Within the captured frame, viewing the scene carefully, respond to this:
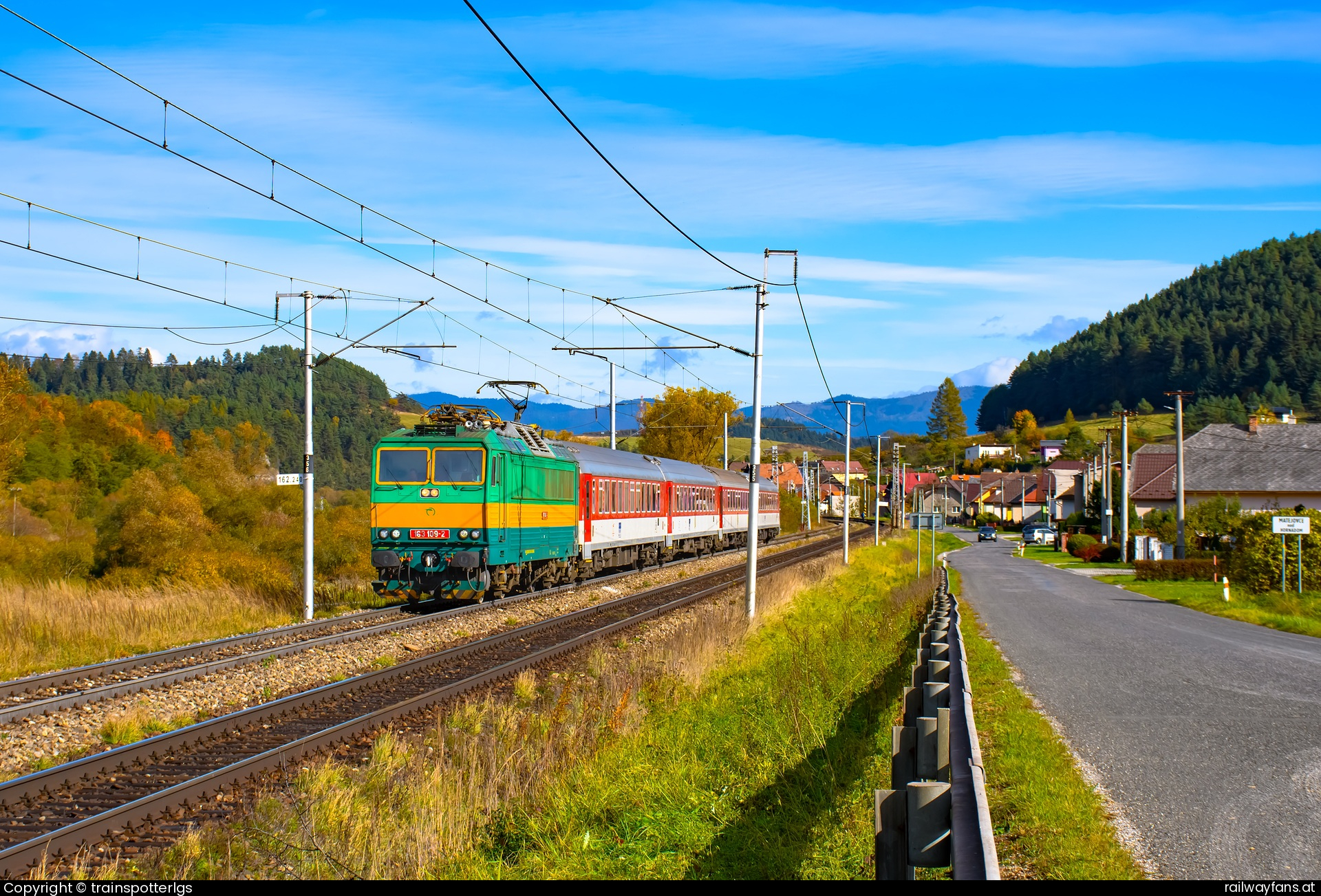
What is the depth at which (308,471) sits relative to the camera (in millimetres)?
18859

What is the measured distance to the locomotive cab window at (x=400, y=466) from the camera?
21.3 metres

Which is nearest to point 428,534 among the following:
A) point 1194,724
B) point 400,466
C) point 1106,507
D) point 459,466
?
point 459,466

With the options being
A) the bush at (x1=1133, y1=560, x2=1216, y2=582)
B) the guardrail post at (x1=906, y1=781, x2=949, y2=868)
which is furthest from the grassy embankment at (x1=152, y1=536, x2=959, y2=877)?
the bush at (x1=1133, y1=560, x2=1216, y2=582)

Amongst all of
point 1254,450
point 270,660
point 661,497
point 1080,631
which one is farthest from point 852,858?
point 1254,450

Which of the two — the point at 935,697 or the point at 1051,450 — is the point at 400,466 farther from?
the point at 1051,450

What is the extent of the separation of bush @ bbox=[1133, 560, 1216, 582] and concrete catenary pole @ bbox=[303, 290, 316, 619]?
28.0 m

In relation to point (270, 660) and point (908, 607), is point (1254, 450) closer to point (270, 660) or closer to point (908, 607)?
point (908, 607)

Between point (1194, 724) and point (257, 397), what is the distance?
123636 mm

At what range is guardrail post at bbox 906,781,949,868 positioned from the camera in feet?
15.5

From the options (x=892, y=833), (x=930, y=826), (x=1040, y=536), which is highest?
(x=930, y=826)

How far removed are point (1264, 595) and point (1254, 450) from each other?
41139mm

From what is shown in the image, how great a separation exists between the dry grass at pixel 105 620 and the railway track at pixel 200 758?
14.0ft

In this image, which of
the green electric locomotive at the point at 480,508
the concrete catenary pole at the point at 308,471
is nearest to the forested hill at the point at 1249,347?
the green electric locomotive at the point at 480,508
